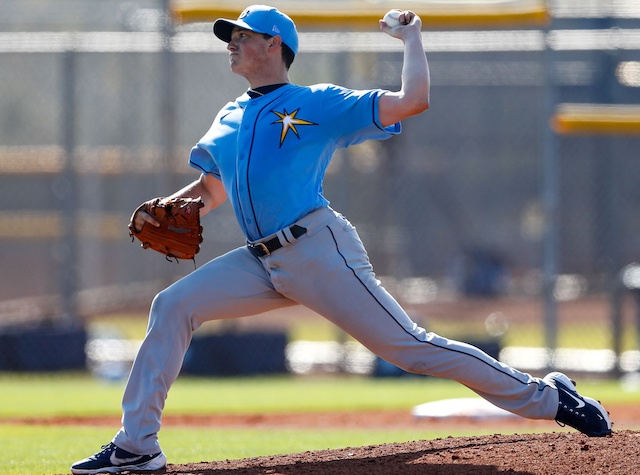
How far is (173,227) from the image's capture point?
4.39 metres

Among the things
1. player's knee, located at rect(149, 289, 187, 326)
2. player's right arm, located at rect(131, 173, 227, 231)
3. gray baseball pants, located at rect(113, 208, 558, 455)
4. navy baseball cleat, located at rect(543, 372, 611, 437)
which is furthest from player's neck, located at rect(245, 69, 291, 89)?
navy baseball cleat, located at rect(543, 372, 611, 437)

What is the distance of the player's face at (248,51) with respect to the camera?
169 inches

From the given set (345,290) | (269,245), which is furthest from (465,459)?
(269,245)

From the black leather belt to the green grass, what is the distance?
120 cm

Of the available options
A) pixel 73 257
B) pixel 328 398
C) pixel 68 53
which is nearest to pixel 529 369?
pixel 328 398

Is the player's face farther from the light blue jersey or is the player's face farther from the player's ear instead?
the light blue jersey

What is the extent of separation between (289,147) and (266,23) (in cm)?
55

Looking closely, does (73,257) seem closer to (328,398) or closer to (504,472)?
(328,398)

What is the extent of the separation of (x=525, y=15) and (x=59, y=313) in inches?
227

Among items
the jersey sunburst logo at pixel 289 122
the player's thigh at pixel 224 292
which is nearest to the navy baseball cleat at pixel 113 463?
the player's thigh at pixel 224 292

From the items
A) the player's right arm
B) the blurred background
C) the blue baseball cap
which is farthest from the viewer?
the blurred background

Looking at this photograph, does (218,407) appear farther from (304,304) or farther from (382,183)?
(382,183)

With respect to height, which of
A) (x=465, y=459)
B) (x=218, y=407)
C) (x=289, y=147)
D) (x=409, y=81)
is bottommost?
(x=218, y=407)

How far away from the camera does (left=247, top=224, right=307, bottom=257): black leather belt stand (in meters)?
4.09
